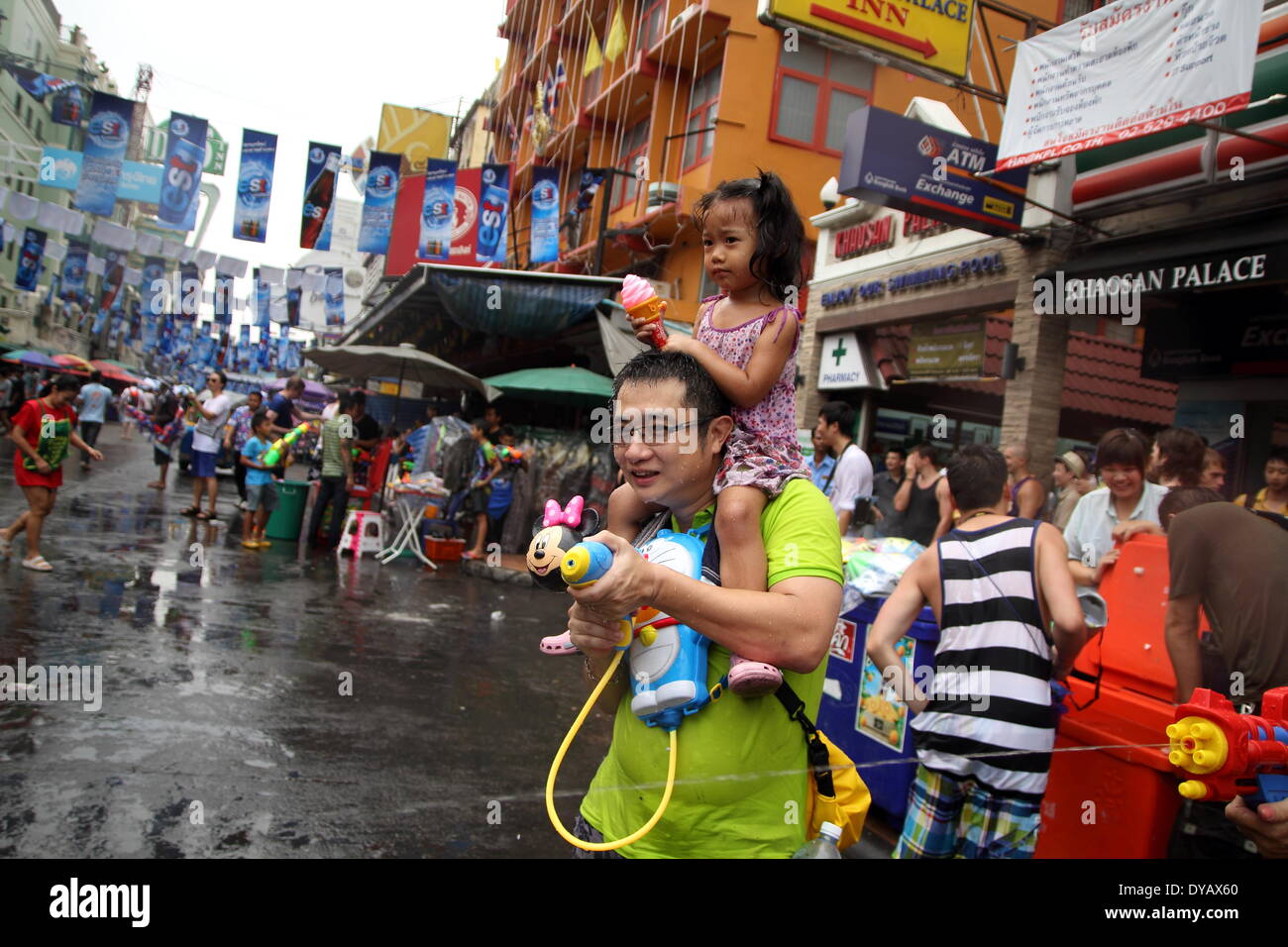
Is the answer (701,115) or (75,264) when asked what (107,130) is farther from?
(75,264)

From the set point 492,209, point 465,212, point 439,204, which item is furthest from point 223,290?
point 492,209

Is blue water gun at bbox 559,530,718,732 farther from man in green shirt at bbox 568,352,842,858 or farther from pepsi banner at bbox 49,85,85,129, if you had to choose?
pepsi banner at bbox 49,85,85,129

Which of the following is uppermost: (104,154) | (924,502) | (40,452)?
(104,154)

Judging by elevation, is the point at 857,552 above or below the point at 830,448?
below

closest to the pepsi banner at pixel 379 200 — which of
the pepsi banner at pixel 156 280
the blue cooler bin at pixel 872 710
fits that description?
the pepsi banner at pixel 156 280

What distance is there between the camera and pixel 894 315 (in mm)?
12586

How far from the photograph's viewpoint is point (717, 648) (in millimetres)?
1609

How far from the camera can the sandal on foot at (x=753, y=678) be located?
149cm

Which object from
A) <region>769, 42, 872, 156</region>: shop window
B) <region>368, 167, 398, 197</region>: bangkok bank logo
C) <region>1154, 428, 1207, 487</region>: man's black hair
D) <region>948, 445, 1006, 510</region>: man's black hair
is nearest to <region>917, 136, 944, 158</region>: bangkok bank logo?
<region>1154, 428, 1207, 487</region>: man's black hair

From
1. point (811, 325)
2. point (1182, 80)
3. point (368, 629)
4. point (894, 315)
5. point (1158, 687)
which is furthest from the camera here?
point (811, 325)

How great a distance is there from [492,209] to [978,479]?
49.1 feet
